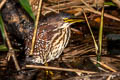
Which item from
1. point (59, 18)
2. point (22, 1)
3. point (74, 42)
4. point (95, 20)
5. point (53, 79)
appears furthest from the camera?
point (95, 20)

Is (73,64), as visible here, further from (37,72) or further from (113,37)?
(113,37)

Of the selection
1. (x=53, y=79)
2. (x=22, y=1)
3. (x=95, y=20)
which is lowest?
(x=53, y=79)

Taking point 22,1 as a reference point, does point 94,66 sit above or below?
below

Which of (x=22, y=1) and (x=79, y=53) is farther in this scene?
(x=79, y=53)

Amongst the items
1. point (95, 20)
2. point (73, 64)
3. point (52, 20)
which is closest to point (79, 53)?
point (73, 64)

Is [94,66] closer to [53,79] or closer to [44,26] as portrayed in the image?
[53,79]

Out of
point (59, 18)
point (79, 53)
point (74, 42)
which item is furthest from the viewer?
point (74, 42)

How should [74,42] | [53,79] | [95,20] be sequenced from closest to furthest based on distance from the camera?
[53,79] → [74,42] → [95,20]

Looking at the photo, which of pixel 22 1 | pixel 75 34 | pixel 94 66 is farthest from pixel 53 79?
pixel 75 34

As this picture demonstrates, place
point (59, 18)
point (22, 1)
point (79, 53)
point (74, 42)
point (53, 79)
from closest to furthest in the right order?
point (22, 1), point (53, 79), point (59, 18), point (79, 53), point (74, 42)
